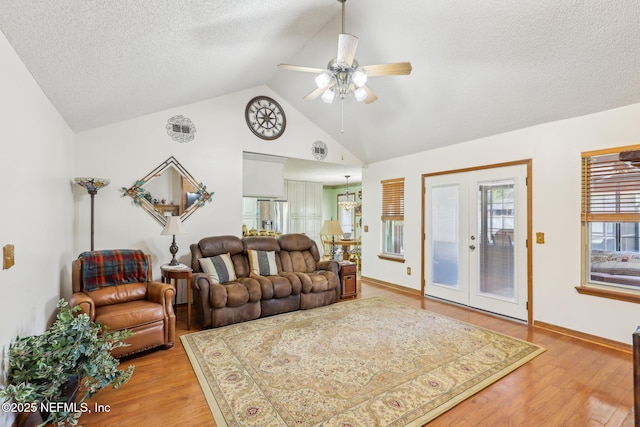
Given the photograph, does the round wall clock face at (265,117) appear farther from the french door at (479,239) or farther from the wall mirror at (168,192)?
the french door at (479,239)

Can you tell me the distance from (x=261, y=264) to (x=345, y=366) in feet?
6.82

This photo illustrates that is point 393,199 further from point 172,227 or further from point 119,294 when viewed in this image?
point 119,294

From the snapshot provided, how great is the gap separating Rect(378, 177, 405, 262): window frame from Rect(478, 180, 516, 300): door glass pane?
141cm

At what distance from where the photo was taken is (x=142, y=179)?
12.9ft

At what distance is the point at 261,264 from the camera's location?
4176 mm

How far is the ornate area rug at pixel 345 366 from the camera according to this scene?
75.7 inches

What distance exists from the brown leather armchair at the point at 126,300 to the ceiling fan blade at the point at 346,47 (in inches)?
106

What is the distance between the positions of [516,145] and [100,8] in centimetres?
429

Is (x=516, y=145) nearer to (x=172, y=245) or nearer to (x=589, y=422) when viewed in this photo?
(x=589, y=422)

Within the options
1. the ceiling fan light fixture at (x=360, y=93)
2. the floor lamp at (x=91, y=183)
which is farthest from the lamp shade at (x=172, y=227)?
the ceiling fan light fixture at (x=360, y=93)

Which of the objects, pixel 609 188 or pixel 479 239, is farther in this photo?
pixel 479 239

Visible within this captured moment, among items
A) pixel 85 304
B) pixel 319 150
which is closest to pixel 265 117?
pixel 319 150

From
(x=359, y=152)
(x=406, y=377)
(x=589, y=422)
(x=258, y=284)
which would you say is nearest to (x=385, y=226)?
(x=359, y=152)

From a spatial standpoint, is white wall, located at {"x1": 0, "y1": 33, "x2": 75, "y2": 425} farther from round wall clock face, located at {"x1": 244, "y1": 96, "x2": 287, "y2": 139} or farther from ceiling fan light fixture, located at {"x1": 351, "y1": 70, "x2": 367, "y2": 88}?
round wall clock face, located at {"x1": 244, "y1": 96, "x2": 287, "y2": 139}
